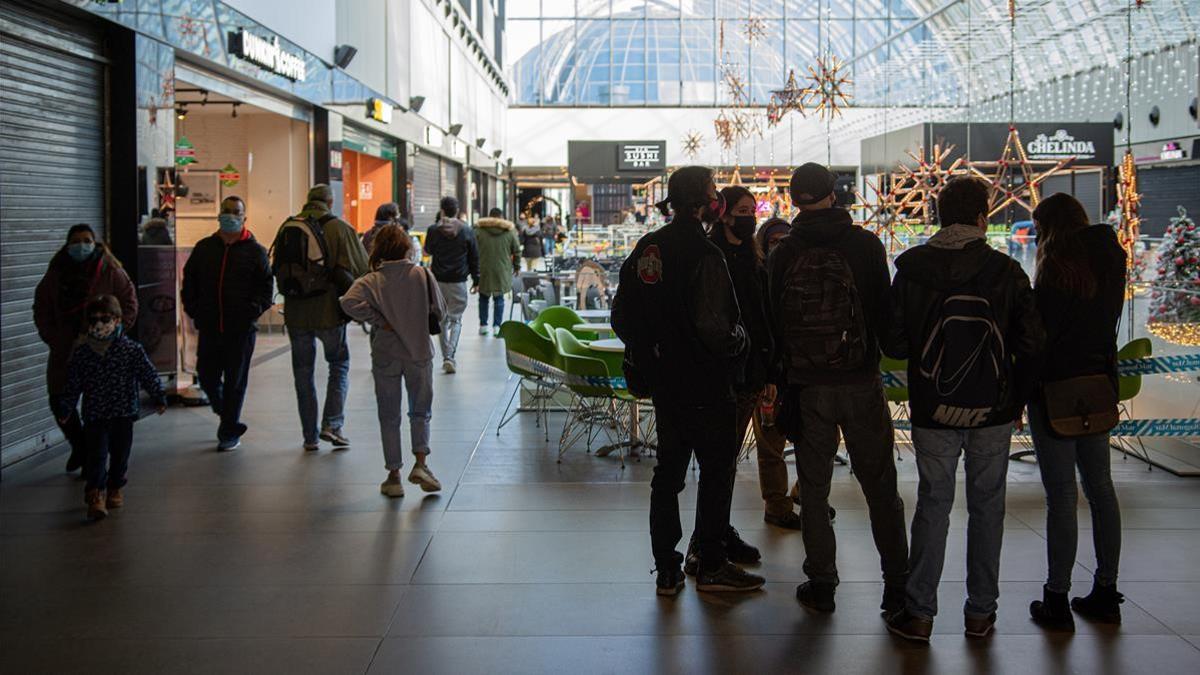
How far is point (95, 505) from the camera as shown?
6.60 metres

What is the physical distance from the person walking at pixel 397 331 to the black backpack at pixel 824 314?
9.42 ft

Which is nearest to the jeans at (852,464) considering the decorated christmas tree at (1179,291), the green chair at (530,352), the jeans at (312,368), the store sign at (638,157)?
the green chair at (530,352)

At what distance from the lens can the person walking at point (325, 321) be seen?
28.1 feet

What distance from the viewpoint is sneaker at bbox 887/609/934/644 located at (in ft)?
15.3

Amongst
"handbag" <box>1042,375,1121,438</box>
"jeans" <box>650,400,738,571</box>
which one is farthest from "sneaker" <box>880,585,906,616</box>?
"handbag" <box>1042,375,1121,438</box>

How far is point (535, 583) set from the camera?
5449mm

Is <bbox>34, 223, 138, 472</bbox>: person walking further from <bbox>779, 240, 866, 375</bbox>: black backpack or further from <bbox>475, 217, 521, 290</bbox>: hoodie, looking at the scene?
<bbox>475, 217, 521, 290</bbox>: hoodie

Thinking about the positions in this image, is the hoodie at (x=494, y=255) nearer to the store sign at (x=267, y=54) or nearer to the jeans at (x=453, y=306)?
the jeans at (x=453, y=306)

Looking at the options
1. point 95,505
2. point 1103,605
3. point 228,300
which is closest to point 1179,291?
point 1103,605

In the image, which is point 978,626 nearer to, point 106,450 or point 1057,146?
point 106,450

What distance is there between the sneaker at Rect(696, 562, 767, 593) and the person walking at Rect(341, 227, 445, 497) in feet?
7.83

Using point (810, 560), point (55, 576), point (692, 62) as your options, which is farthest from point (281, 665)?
point (692, 62)

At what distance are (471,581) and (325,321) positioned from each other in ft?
11.7

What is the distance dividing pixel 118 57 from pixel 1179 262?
8853 millimetres
